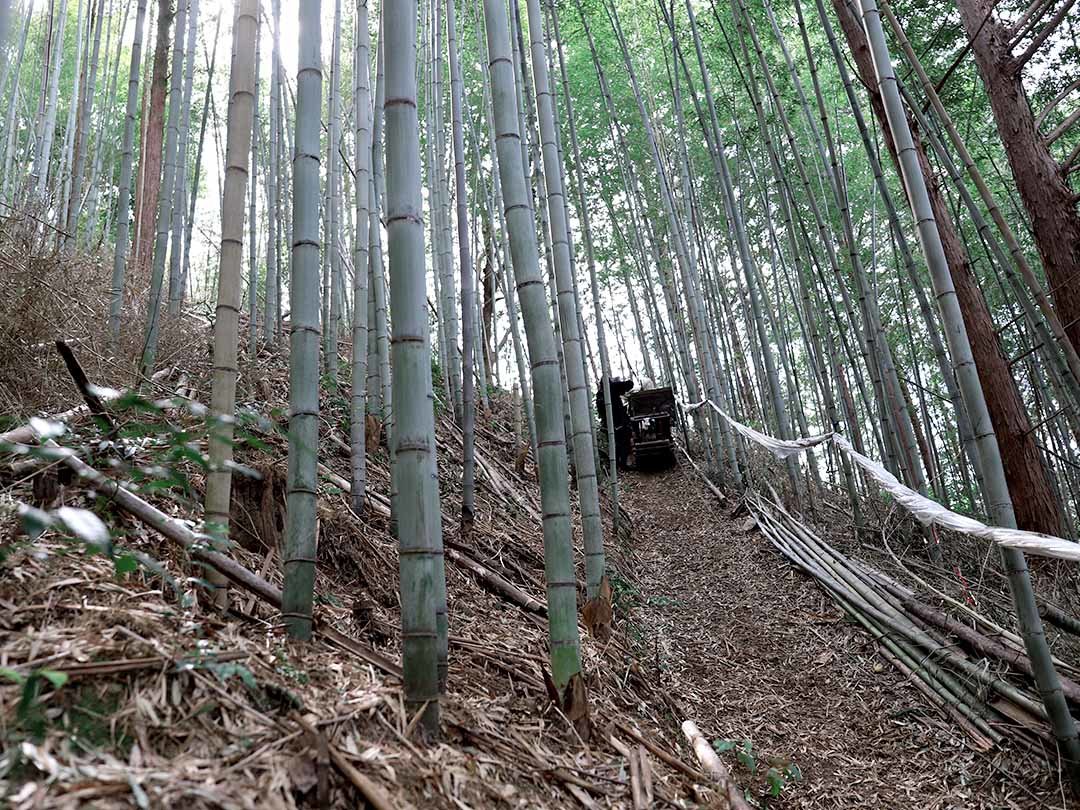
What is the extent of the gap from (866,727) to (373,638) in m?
1.74

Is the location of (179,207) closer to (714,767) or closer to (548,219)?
(548,219)

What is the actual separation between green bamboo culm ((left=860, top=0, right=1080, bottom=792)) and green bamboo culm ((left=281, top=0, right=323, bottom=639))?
171 cm

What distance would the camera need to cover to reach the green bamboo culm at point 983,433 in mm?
1812

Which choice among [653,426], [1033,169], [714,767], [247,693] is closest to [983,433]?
[714,767]

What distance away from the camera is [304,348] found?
1.49 m

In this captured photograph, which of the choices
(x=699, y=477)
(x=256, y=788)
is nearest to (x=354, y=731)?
(x=256, y=788)

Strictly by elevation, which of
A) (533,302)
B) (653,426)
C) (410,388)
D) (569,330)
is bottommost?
(410,388)

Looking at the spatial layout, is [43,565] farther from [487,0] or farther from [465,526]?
[465,526]

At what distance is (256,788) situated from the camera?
2.86 ft

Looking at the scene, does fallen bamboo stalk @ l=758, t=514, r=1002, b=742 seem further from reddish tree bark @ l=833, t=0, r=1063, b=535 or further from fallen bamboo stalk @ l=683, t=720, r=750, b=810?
reddish tree bark @ l=833, t=0, r=1063, b=535

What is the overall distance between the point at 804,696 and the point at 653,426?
19.8 feet

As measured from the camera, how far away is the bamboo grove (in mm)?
1484

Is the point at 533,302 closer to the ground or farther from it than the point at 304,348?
farther from it

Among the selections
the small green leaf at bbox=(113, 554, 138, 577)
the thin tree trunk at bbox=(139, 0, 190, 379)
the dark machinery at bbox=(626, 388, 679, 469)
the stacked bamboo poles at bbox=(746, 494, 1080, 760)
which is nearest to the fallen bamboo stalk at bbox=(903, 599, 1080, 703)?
the stacked bamboo poles at bbox=(746, 494, 1080, 760)
